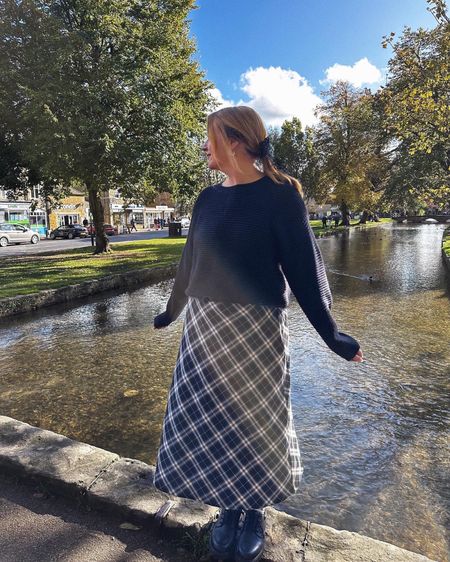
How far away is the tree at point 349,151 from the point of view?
38094mm

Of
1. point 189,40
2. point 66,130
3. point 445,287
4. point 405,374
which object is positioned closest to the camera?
point 405,374

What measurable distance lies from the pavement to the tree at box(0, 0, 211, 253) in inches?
504

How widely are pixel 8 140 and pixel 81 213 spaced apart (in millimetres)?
41827

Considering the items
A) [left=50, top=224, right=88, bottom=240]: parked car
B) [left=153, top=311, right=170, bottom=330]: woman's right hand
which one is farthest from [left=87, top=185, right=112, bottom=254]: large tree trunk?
[left=50, top=224, right=88, bottom=240]: parked car

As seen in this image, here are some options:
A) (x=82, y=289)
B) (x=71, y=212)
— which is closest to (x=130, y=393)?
(x=82, y=289)

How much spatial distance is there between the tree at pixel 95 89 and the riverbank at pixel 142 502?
12.3 metres

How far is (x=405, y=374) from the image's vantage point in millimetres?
5191

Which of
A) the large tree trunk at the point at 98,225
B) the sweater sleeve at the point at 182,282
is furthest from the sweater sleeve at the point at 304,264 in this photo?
the large tree trunk at the point at 98,225

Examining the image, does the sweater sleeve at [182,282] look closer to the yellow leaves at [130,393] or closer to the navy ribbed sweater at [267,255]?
the navy ribbed sweater at [267,255]

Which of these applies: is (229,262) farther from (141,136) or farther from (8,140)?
(8,140)

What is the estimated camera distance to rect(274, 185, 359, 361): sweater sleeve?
1904 mm

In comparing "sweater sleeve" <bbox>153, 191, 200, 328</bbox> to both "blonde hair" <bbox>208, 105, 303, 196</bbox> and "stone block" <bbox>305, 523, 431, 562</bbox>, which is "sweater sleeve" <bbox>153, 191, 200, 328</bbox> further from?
"stone block" <bbox>305, 523, 431, 562</bbox>

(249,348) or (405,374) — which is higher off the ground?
(249,348)

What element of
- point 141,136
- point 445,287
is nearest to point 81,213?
point 141,136
